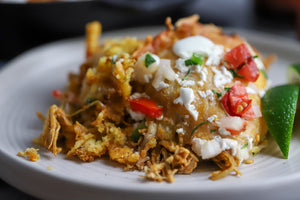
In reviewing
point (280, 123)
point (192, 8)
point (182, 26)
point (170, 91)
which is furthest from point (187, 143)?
point (192, 8)

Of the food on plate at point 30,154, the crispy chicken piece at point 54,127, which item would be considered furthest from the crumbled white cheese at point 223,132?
the food on plate at point 30,154

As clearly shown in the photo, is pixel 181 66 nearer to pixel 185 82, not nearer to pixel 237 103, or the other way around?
pixel 185 82

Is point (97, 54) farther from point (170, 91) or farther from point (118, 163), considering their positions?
point (118, 163)

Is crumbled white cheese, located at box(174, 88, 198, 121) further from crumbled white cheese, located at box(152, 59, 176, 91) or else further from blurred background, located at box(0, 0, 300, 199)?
blurred background, located at box(0, 0, 300, 199)

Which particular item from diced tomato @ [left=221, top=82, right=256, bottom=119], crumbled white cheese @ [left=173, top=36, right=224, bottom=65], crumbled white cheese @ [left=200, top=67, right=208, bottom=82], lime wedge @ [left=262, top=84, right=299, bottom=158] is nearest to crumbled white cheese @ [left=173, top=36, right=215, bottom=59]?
crumbled white cheese @ [left=173, top=36, right=224, bottom=65]

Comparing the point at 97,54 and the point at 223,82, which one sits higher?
the point at 97,54
